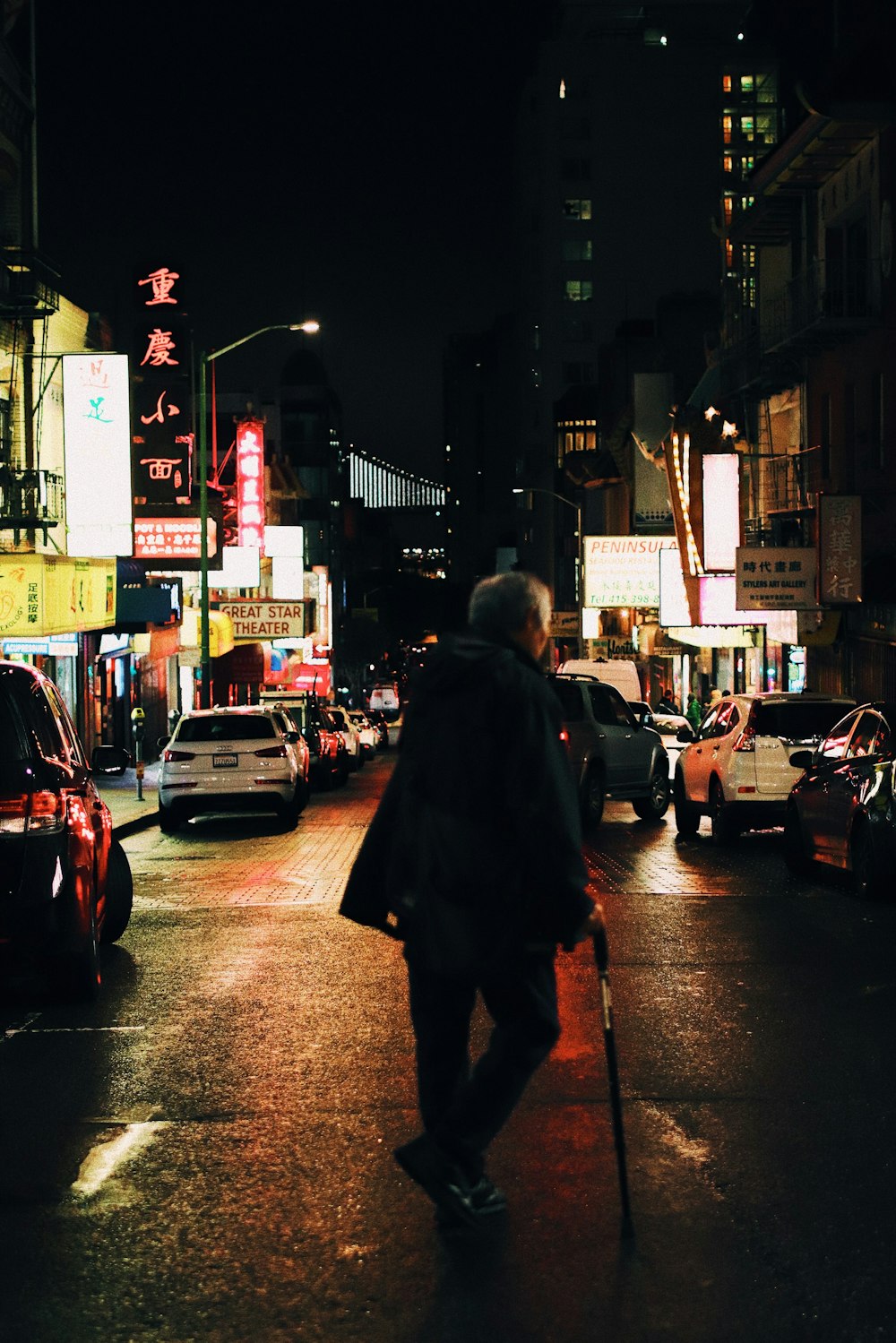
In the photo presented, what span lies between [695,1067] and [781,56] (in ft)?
116

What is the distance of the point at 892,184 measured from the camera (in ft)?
104

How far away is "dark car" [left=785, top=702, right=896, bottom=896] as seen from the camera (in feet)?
47.5

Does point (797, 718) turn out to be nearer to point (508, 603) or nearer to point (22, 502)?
point (508, 603)

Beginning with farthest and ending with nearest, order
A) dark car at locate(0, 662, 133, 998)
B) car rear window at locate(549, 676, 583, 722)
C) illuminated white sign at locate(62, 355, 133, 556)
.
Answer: illuminated white sign at locate(62, 355, 133, 556) < car rear window at locate(549, 676, 583, 722) < dark car at locate(0, 662, 133, 998)

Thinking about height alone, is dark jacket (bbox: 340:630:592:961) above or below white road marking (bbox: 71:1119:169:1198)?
above

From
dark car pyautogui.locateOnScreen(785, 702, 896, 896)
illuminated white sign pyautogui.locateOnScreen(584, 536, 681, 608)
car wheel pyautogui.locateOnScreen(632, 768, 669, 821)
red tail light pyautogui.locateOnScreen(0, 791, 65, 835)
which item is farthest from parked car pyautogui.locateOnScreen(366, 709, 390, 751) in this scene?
red tail light pyautogui.locateOnScreen(0, 791, 65, 835)

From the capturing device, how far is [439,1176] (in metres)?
5.51

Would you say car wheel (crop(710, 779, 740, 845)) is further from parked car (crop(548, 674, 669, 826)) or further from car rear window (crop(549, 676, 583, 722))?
car rear window (crop(549, 676, 583, 722))

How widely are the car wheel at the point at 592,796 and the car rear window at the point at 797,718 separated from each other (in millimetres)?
3920

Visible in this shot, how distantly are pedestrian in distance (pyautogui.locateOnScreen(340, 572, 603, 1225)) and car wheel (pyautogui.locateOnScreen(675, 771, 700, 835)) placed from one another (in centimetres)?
1767

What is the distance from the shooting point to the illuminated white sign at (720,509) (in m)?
39.0

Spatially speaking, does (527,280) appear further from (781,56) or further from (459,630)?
(459,630)

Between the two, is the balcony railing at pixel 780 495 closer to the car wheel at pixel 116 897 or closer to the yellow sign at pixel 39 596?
the yellow sign at pixel 39 596

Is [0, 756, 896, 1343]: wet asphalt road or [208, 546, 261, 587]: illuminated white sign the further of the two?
[208, 546, 261, 587]: illuminated white sign
